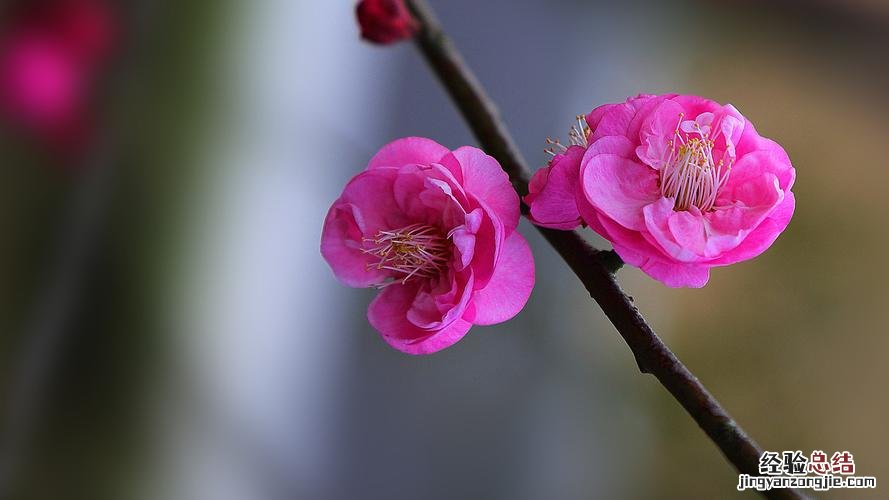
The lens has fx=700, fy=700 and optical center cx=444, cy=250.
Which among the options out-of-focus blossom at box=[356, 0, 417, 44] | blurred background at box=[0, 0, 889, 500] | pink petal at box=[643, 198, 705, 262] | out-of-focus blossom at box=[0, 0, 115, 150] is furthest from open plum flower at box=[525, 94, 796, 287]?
out-of-focus blossom at box=[0, 0, 115, 150]

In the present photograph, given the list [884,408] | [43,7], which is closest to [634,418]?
[884,408]

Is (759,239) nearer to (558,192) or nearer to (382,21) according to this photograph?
(558,192)

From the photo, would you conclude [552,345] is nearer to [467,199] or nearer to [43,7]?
[467,199]

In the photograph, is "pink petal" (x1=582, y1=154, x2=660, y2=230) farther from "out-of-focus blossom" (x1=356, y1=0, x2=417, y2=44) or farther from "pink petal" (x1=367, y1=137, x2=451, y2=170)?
"out-of-focus blossom" (x1=356, y1=0, x2=417, y2=44)

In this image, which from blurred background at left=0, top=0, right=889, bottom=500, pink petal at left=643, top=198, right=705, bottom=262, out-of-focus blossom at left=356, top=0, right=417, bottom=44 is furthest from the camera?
blurred background at left=0, top=0, right=889, bottom=500

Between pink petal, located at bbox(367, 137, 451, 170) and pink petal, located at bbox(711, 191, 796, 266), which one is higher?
pink petal, located at bbox(367, 137, 451, 170)

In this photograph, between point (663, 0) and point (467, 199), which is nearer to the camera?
point (467, 199)

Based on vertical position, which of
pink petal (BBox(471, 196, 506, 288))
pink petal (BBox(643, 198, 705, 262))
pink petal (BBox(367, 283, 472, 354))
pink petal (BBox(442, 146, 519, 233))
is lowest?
pink petal (BBox(643, 198, 705, 262))
